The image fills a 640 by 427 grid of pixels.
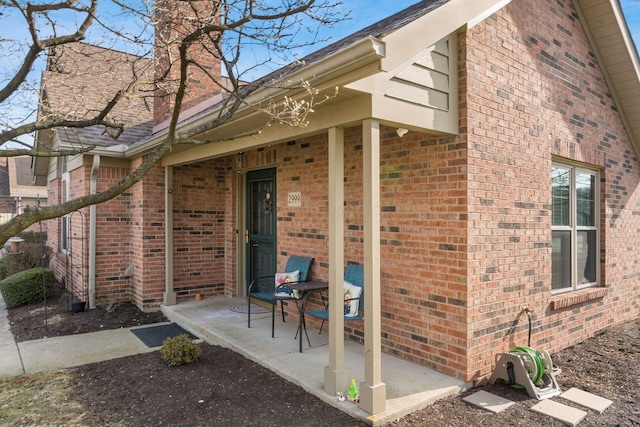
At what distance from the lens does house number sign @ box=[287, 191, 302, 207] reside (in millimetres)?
5910

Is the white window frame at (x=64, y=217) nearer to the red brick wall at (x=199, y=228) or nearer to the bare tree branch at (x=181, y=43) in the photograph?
the red brick wall at (x=199, y=228)

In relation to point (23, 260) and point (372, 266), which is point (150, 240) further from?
point (372, 266)

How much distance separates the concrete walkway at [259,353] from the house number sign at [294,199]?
1.65m

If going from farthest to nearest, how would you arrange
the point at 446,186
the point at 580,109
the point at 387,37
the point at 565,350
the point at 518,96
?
the point at 580,109 → the point at 565,350 → the point at 518,96 → the point at 446,186 → the point at 387,37

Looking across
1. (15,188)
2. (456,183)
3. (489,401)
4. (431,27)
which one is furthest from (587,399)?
(15,188)

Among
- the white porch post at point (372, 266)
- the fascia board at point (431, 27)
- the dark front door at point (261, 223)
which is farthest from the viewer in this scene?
the dark front door at point (261, 223)

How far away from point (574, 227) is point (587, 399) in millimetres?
2425

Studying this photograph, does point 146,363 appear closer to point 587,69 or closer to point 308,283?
point 308,283

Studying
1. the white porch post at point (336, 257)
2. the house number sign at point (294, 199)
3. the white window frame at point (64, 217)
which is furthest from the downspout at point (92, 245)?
the white porch post at point (336, 257)

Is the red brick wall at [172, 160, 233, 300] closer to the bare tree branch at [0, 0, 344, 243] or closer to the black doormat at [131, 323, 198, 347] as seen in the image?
the black doormat at [131, 323, 198, 347]

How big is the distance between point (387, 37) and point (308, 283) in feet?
10.6

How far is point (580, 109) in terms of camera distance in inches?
215

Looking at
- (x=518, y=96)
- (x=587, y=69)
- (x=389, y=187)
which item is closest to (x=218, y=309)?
(x=389, y=187)

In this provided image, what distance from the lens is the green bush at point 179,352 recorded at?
449cm
